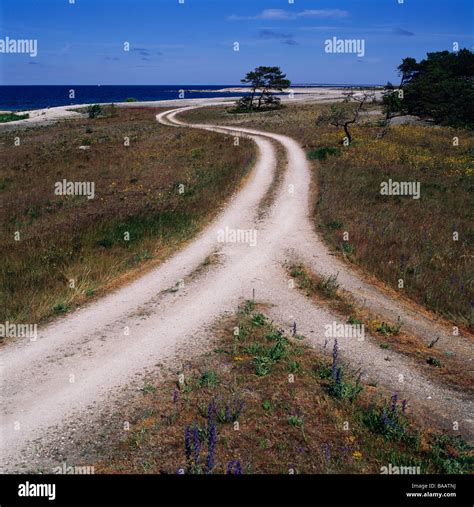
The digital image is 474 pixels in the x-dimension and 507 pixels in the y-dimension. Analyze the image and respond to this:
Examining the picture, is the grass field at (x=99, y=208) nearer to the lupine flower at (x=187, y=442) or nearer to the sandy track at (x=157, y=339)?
the sandy track at (x=157, y=339)

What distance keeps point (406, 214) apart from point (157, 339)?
1420cm

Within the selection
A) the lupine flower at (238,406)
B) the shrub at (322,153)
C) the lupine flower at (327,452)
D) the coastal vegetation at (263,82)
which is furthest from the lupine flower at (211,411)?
the coastal vegetation at (263,82)

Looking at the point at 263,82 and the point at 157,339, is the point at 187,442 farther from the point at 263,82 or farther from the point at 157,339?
the point at 263,82

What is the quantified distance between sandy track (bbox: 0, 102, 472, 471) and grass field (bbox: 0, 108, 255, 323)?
121 centimetres

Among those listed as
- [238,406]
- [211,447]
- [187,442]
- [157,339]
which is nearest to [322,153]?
[157,339]

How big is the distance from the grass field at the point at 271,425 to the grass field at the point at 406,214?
17.9 feet

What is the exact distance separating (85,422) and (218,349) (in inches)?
134

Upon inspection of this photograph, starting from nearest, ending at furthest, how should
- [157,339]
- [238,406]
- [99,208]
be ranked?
[238,406]
[157,339]
[99,208]

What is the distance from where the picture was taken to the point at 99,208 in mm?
22656

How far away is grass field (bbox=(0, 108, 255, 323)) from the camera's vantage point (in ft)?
42.8

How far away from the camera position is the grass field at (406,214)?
13703 millimetres

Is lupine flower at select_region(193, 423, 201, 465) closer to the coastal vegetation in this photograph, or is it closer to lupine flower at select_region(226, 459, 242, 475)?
lupine flower at select_region(226, 459, 242, 475)
